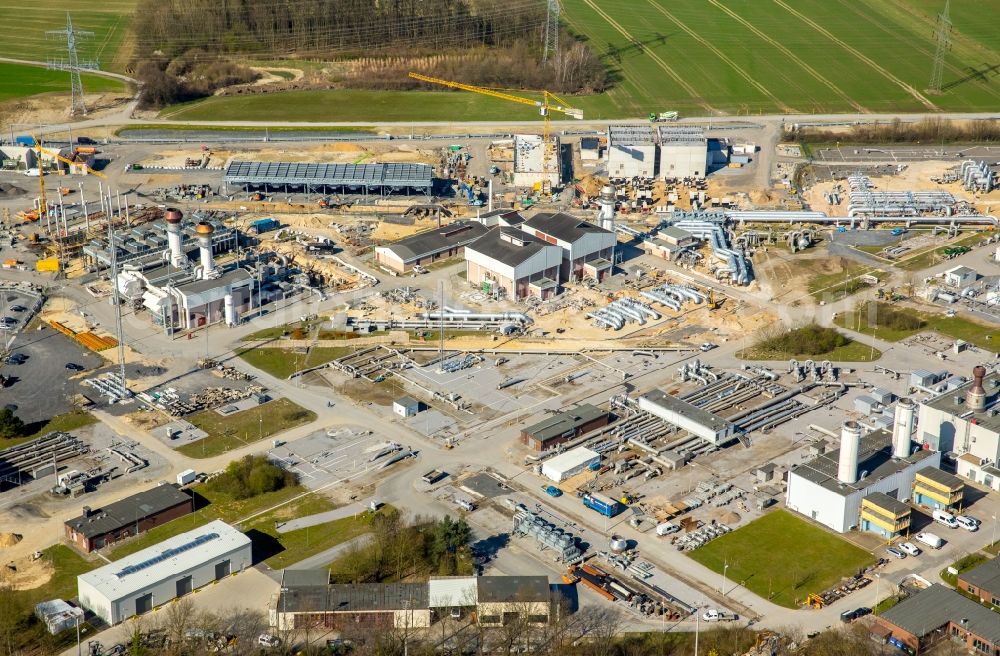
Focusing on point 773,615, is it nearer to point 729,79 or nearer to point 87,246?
point 87,246

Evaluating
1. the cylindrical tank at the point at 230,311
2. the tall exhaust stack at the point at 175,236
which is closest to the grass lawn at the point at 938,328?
the cylindrical tank at the point at 230,311

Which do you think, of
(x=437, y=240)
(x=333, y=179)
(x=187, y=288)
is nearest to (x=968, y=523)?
(x=437, y=240)

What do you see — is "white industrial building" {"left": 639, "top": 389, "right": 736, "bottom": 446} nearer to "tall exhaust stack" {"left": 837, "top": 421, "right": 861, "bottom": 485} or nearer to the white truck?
"tall exhaust stack" {"left": 837, "top": 421, "right": 861, "bottom": 485}

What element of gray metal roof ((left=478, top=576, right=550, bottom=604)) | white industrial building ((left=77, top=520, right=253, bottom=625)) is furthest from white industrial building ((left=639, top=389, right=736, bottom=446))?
white industrial building ((left=77, top=520, right=253, bottom=625))

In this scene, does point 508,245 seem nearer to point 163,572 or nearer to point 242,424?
point 242,424

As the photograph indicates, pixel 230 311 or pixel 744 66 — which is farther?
pixel 744 66

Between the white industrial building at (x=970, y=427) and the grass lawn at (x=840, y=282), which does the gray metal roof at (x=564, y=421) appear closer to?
the white industrial building at (x=970, y=427)
